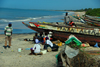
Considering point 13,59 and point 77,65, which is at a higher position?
point 77,65

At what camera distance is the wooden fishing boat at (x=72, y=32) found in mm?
9734

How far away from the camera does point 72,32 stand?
10.3 metres

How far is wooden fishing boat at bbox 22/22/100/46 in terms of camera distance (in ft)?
31.9

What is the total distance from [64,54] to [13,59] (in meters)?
3.00

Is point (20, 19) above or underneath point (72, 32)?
underneath

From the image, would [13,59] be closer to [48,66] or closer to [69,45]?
[48,66]

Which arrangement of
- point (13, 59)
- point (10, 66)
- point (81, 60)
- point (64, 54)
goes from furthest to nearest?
point (13, 59) < point (10, 66) < point (64, 54) < point (81, 60)

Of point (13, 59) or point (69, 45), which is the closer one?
point (69, 45)

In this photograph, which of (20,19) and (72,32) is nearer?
(72,32)

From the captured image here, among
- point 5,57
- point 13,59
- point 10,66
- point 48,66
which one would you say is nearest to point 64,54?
point 48,66

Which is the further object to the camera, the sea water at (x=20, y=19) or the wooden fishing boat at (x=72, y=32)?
the sea water at (x=20, y=19)

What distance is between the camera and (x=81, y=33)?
10094 mm

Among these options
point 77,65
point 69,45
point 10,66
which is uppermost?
point 69,45

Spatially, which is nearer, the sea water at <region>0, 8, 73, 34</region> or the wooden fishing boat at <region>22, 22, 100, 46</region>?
the wooden fishing boat at <region>22, 22, 100, 46</region>
